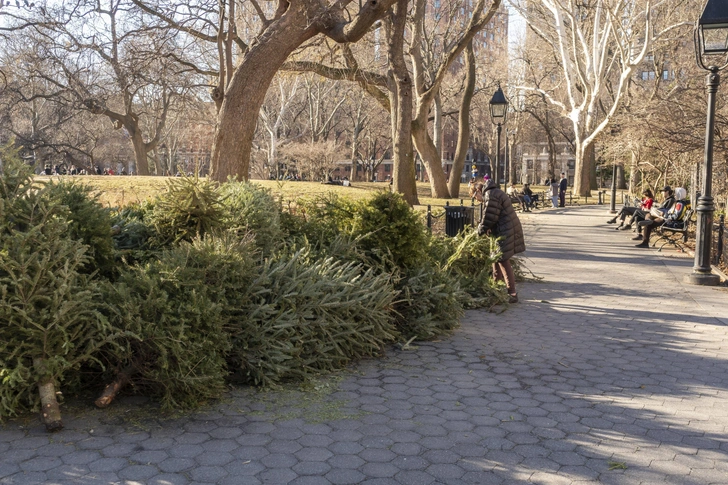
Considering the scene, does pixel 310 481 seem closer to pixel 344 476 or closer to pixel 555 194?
pixel 344 476

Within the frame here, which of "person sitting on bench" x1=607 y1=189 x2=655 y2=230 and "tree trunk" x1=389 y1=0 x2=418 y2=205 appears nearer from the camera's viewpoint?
"person sitting on bench" x1=607 y1=189 x2=655 y2=230

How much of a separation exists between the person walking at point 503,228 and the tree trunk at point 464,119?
1992 cm

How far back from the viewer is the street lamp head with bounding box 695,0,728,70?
10.2m

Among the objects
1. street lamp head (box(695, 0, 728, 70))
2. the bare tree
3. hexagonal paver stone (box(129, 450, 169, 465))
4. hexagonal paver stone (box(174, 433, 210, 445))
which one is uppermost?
the bare tree

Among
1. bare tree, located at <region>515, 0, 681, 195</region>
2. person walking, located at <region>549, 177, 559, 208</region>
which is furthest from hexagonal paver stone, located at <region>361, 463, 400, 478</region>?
person walking, located at <region>549, 177, 559, 208</region>

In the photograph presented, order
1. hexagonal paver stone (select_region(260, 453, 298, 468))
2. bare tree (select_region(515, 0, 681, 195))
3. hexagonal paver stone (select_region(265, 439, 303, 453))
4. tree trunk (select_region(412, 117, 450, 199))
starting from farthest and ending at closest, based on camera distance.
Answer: bare tree (select_region(515, 0, 681, 195))
tree trunk (select_region(412, 117, 450, 199))
hexagonal paver stone (select_region(265, 439, 303, 453))
hexagonal paver stone (select_region(260, 453, 298, 468))

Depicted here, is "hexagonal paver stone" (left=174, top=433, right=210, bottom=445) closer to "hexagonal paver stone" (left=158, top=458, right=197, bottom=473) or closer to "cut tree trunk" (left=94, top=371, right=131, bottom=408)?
"hexagonal paver stone" (left=158, top=458, right=197, bottom=473)

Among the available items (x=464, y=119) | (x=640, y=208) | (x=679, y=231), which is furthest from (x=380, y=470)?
(x=464, y=119)

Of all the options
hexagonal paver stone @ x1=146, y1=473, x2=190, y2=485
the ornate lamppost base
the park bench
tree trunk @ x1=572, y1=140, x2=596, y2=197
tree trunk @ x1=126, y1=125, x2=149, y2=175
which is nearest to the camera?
hexagonal paver stone @ x1=146, y1=473, x2=190, y2=485

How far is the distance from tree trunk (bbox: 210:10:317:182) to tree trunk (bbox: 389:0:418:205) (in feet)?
20.5

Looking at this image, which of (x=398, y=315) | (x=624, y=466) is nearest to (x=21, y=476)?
(x=624, y=466)

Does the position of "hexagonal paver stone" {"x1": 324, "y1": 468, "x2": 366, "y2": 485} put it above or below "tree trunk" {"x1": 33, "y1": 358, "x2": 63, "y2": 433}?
below

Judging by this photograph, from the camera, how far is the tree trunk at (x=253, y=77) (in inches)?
489

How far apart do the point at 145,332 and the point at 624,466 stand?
10.4ft
